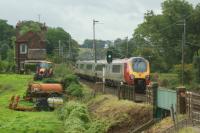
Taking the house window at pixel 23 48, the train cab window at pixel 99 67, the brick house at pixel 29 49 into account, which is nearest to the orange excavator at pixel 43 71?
the train cab window at pixel 99 67

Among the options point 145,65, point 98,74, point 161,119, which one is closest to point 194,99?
point 161,119

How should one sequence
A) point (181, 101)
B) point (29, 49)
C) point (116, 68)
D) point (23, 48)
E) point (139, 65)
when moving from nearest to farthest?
point (181, 101)
point (139, 65)
point (116, 68)
point (29, 49)
point (23, 48)

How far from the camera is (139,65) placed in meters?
50.1

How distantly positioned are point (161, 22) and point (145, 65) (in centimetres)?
5411

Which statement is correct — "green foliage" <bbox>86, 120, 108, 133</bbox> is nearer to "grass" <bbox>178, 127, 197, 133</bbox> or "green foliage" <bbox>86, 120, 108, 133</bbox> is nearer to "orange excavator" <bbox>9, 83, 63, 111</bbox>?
"grass" <bbox>178, 127, 197, 133</bbox>

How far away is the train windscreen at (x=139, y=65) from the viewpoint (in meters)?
49.8

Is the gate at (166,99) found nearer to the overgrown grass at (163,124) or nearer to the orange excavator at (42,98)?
the overgrown grass at (163,124)

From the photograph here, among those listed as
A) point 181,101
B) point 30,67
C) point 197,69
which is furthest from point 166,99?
point 30,67

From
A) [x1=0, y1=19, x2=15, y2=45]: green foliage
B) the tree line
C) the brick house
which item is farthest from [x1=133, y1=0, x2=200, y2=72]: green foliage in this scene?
[x1=0, y1=19, x2=15, y2=45]: green foliage

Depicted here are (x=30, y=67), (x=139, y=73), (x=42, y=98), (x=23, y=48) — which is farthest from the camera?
(x=23, y=48)

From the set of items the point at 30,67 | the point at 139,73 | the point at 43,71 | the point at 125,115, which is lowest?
the point at 125,115

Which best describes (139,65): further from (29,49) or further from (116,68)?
(29,49)

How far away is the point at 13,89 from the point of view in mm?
66438

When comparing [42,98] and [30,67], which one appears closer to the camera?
[42,98]
